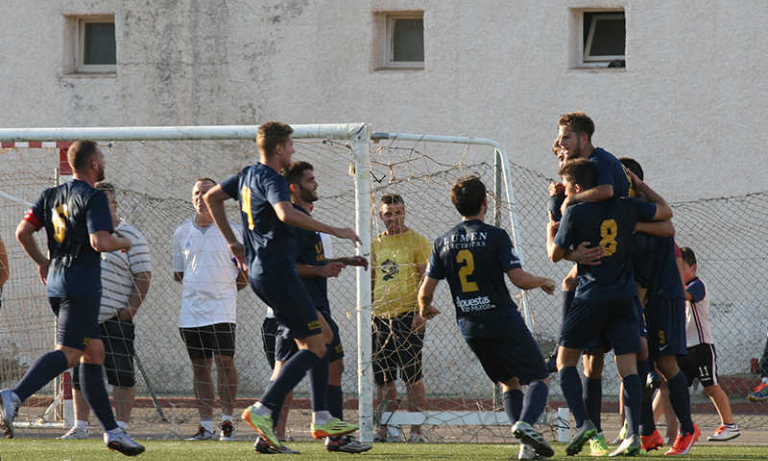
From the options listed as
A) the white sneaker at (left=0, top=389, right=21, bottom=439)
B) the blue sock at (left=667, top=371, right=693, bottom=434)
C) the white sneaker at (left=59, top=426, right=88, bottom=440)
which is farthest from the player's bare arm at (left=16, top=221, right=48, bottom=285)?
the blue sock at (left=667, top=371, right=693, bottom=434)

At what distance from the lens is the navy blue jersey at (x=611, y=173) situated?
7.09 m

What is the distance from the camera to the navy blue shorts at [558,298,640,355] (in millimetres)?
7090

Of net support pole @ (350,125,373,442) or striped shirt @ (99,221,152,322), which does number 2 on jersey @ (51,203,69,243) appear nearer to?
striped shirt @ (99,221,152,322)

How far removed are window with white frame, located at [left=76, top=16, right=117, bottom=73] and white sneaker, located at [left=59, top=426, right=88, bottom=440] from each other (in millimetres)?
6783

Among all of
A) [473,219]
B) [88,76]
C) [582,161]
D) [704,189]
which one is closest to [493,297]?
[473,219]

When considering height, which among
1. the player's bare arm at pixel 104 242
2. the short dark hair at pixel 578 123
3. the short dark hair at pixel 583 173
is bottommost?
the player's bare arm at pixel 104 242

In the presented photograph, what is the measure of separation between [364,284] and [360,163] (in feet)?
2.98

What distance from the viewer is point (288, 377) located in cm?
714

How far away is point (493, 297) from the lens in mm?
7035

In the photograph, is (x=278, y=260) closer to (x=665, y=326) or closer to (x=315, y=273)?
(x=315, y=273)

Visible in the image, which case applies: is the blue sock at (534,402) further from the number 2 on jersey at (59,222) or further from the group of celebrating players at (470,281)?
the number 2 on jersey at (59,222)

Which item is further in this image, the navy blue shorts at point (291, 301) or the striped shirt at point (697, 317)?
the striped shirt at point (697, 317)

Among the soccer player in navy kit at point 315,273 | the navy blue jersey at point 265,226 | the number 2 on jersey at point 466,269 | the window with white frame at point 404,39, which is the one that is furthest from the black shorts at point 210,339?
the window with white frame at point 404,39

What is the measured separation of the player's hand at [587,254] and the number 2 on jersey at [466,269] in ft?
2.02
